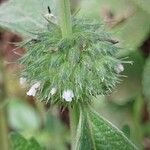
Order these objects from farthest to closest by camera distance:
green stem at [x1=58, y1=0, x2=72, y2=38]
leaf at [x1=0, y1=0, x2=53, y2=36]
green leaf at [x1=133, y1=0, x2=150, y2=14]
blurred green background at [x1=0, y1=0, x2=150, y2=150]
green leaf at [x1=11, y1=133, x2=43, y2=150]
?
blurred green background at [x1=0, y1=0, x2=150, y2=150] → green leaf at [x1=133, y1=0, x2=150, y2=14] → green leaf at [x1=11, y1=133, x2=43, y2=150] → leaf at [x1=0, y1=0, x2=53, y2=36] → green stem at [x1=58, y1=0, x2=72, y2=38]

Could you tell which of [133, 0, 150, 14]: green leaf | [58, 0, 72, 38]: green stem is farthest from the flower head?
[133, 0, 150, 14]: green leaf

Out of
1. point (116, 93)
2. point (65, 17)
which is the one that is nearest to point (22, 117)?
point (116, 93)

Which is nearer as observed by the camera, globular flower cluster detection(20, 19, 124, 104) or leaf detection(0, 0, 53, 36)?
globular flower cluster detection(20, 19, 124, 104)

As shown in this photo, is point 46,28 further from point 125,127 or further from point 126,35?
point 126,35

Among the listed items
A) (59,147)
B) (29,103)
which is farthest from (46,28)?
(29,103)

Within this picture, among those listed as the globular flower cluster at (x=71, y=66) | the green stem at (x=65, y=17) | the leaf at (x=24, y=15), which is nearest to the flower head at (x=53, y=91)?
the globular flower cluster at (x=71, y=66)

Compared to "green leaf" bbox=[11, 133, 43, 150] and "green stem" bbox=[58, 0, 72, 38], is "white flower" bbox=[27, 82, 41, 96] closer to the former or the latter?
"green stem" bbox=[58, 0, 72, 38]

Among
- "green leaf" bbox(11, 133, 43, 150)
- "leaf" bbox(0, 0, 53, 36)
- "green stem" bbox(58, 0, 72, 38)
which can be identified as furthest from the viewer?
"green leaf" bbox(11, 133, 43, 150)
